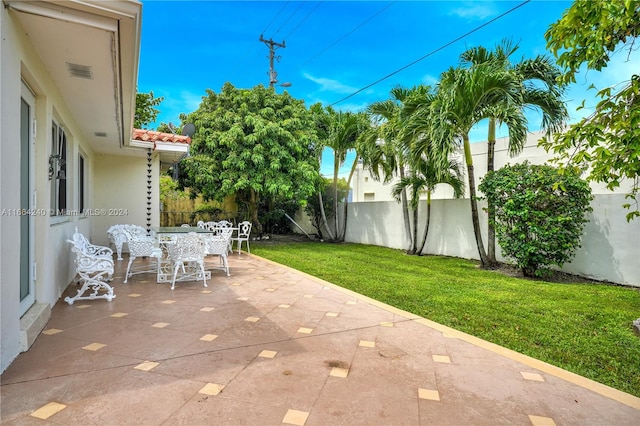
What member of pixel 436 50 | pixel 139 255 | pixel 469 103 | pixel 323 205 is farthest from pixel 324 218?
pixel 139 255

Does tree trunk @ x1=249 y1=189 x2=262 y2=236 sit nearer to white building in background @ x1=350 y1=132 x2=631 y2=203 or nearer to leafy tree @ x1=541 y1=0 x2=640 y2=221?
white building in background @ x1=350 y1=132 x2=631 y2=203

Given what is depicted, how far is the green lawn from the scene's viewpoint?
3.24 m

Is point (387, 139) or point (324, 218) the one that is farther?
point (324, 218)

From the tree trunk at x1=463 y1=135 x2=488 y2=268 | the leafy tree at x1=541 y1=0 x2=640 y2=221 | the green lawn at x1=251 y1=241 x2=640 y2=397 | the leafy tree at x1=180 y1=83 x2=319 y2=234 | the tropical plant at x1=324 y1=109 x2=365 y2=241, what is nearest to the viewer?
the leafy tree at x1=541 y1=0 x2=640 y2=221

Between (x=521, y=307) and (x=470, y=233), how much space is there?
4720 mm

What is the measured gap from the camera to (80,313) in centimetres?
416

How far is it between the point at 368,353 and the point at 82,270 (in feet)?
12.5

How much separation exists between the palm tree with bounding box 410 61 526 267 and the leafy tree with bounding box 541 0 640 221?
158 inches

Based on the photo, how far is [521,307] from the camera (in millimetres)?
4867

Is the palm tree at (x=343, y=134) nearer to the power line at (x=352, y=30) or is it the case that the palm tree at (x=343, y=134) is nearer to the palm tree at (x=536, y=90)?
the power line at (x=352, y=30)

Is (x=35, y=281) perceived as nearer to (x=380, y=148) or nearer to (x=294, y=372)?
(x=294, y=372)

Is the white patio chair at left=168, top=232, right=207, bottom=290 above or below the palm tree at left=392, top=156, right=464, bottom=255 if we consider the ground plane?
below

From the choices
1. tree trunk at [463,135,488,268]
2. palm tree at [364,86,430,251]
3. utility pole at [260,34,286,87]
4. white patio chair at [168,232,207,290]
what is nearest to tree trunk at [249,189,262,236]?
palm tree at [364,86,430,251]

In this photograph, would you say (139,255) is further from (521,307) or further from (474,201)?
(474,201)
